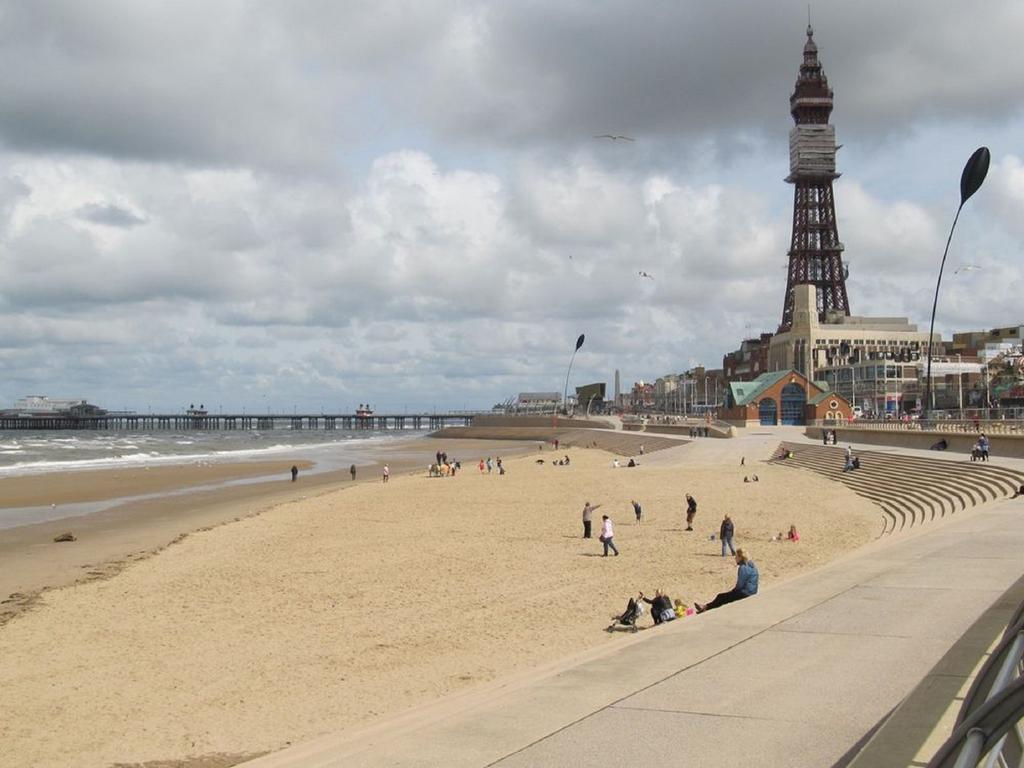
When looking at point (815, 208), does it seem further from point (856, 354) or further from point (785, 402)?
point (785, 402)

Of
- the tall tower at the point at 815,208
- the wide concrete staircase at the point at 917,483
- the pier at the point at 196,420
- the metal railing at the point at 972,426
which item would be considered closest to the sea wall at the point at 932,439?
the metal railing at the point at 972,426

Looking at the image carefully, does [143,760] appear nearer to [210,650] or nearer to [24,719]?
[24,719]

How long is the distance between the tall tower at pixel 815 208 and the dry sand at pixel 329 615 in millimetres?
106463

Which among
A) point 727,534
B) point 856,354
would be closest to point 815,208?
point 856,354

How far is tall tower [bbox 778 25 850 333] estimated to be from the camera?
127875 mm

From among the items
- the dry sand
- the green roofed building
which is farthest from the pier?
the dry sand

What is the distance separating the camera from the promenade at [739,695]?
5.57 metres

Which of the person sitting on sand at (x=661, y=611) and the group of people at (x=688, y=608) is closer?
the group of people at (x=688, y=608)

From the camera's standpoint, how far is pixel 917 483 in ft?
86.3

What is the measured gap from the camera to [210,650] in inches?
477

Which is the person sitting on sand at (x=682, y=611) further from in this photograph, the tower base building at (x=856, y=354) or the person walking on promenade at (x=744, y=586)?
the tower base building at (x=856, y=354)

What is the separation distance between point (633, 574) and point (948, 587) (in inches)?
293

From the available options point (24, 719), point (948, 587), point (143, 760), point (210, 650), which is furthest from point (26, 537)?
point (948, 587)

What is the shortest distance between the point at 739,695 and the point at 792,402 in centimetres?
6853
